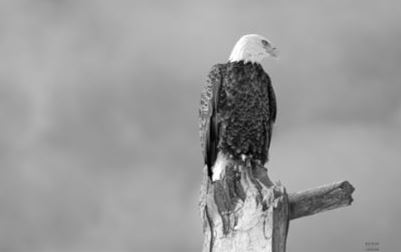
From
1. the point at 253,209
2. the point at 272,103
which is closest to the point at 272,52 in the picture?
the point at 272,103

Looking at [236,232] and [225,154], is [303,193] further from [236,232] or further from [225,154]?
[225,154]

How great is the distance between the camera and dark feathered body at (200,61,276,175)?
1005cm

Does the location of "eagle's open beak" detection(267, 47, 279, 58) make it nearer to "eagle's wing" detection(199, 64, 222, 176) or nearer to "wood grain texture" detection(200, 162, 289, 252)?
"eagle's wing" detection(199, 64, 222, 176)

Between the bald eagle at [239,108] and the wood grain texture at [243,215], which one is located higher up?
the bald eagle at [239,108]

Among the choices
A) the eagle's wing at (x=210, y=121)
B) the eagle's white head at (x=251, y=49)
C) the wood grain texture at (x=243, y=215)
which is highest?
the eagle's white head at (x=251, y=49)

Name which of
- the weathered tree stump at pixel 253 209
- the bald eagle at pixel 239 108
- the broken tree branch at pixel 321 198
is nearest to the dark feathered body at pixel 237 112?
the bald eagle at pixel 239 108

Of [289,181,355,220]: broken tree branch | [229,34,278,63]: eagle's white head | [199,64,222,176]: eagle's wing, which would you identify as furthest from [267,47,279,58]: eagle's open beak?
[289,181,355,220]: broken tree branch

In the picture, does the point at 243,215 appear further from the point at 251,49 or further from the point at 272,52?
the point at 272,52

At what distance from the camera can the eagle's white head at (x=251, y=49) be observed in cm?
1050

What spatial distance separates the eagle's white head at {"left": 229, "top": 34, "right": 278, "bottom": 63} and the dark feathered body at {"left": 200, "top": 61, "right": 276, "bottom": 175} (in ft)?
0.30

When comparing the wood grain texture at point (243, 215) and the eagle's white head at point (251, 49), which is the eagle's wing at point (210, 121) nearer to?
the eagle's white head at point (251, 49)

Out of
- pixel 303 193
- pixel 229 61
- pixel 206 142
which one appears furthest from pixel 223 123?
pixel 303 193

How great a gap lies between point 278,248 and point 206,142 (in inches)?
116

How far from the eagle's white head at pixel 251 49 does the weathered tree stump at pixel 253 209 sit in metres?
2.56
